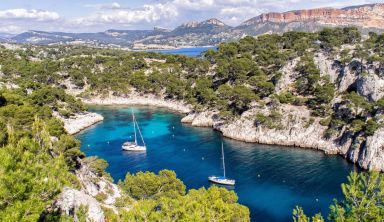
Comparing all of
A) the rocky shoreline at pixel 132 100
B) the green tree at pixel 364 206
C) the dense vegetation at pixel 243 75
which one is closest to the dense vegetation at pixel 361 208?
the green tree at pixel 364 206

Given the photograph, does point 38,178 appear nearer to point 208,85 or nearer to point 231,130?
point 231,130

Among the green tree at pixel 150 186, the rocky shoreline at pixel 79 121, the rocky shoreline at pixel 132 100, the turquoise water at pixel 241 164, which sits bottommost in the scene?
the turquoise water at pixel 241 164

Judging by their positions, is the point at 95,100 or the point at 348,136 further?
the point at 95,100

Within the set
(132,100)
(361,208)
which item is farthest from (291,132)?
(132,100)

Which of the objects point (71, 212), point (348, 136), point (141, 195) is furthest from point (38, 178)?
point (348, 136)

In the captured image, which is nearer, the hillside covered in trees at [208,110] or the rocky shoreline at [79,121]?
the hillside covered in trees at [208,110]

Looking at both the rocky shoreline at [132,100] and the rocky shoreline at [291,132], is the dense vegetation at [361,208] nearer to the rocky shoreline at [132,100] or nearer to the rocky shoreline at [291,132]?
the rocky shoreline at [291,132]
